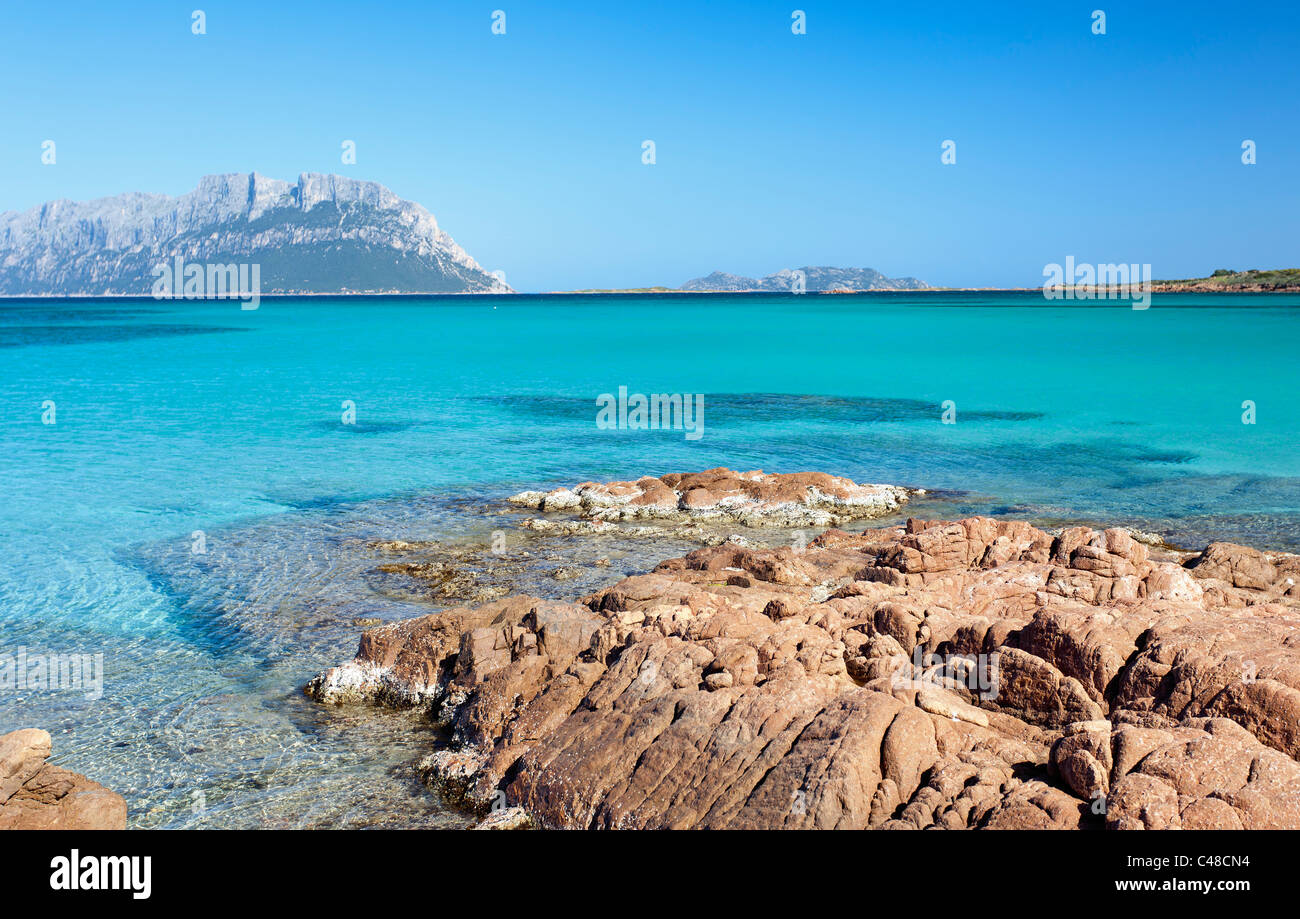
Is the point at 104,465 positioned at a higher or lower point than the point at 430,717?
higher

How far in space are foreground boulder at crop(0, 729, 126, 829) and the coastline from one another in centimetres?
297

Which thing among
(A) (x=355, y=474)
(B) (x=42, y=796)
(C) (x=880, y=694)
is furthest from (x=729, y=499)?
(B) (x=42, y=796)

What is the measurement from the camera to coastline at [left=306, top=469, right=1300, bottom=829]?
271 inches

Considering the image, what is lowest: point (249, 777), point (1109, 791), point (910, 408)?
point (249, 777)

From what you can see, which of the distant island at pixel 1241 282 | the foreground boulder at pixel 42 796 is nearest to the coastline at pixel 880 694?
the foreground boulder at pixel 42 796

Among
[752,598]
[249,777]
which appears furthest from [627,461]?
[249,777]

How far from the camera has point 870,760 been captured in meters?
7.35

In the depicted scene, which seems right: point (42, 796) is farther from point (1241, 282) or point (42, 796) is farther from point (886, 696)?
point (1241, 282)

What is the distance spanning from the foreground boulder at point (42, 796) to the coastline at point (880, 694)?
2968 millimetres

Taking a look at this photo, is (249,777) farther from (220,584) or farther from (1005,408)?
(1005,408)

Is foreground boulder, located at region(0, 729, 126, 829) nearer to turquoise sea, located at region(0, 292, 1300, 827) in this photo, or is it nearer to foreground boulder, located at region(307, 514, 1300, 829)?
turquoise sea, located at region(0, 292, 1300, 827)

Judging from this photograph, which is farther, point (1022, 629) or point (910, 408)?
point (910, 408)

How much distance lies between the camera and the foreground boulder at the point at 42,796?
7426 mm

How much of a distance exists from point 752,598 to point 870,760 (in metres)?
4.92
